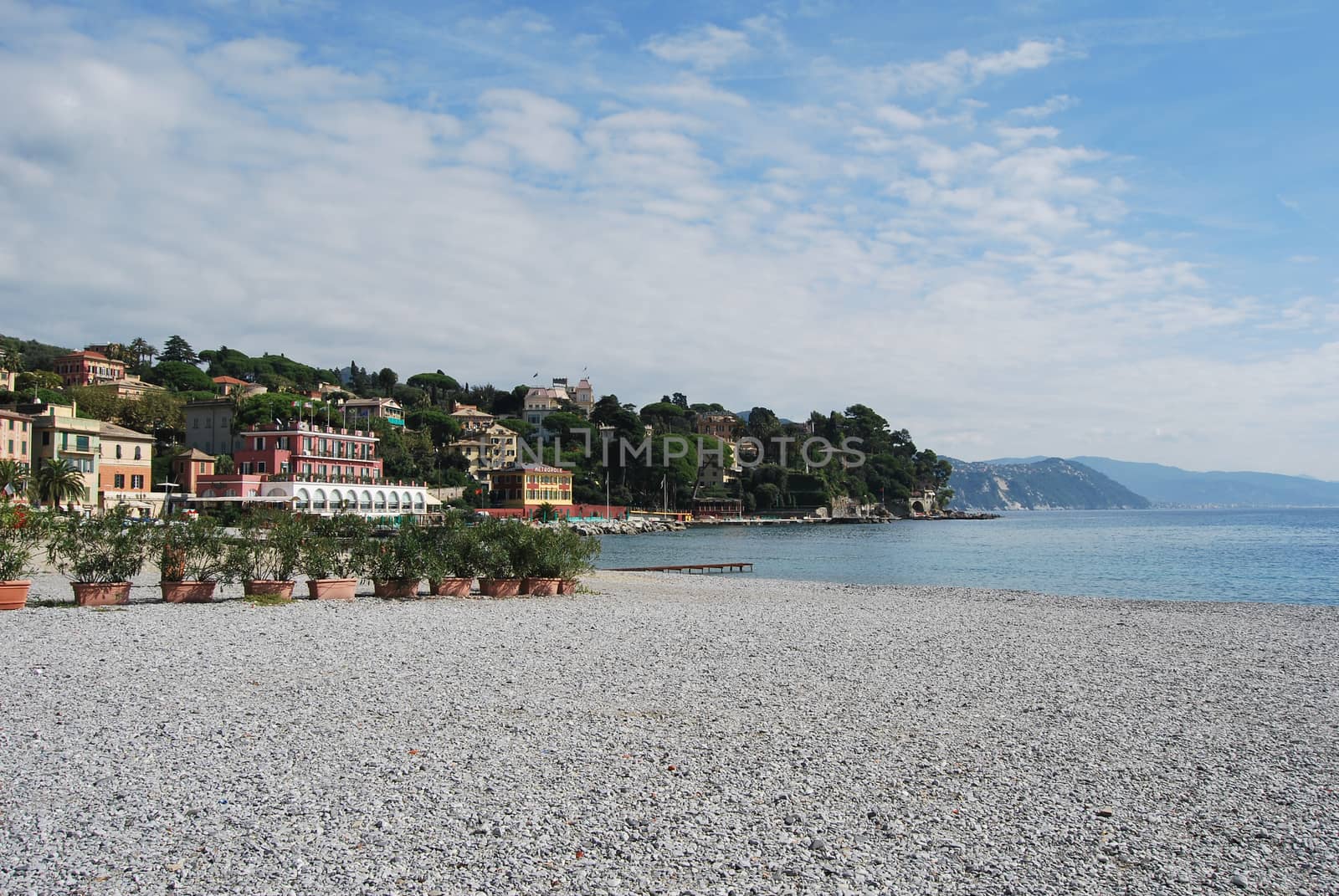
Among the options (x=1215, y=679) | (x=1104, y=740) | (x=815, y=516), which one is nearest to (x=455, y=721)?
(x=1104, y=740)

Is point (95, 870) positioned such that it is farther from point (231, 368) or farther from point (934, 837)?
point (231, 368)

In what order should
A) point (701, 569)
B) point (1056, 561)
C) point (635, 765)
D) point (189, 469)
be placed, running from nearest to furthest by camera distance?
1. point (635, 765)
2. point (701, 569)
3. point (1056, 561)
4. point (189, 469)

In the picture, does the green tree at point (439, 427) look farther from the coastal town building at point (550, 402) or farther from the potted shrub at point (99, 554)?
the potted shrub at point (99, 554)

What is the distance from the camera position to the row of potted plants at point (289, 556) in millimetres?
15156

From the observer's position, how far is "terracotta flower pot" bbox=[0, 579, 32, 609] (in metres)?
13.9

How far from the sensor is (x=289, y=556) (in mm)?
16859

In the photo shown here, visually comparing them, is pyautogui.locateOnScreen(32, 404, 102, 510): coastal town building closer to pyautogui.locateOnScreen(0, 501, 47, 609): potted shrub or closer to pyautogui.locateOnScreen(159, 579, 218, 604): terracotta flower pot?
pyautogui.locateOnScreen(0, 501, 47, 609): potted shrub

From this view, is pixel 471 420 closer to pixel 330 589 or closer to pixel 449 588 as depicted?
pixel 449 588

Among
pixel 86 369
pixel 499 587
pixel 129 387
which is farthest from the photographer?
pixel 86 369

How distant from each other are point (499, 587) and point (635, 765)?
12.5 m

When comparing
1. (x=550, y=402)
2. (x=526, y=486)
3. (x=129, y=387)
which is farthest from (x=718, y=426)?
(x=129, y=387)

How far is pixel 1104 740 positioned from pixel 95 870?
7.60 meters

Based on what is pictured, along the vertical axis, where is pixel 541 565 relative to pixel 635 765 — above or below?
above

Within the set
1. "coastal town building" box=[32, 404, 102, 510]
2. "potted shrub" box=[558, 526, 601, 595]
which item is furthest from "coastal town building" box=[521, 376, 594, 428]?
"potted shrub" box=[558, 526, 601, 595]
